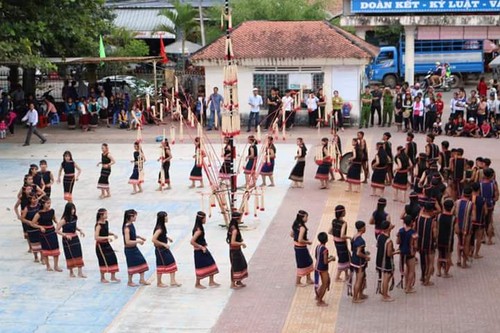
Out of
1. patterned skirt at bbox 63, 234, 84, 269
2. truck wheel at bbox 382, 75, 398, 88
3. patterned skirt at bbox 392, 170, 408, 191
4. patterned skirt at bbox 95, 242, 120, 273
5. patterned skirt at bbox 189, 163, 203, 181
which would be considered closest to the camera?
patterned skirt at bbox 95, 242, 120, 273

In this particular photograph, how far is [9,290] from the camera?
14.8m

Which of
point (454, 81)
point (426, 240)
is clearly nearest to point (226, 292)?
point (426, 240)

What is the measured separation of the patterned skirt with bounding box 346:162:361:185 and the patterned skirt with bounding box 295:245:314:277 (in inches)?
263

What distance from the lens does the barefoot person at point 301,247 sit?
14.2 metres

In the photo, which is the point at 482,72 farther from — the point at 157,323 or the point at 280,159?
the point at 157,323

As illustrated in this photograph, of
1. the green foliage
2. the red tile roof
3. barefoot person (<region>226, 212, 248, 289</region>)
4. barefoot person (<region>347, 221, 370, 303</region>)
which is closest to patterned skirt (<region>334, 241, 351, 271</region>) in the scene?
barefoot person (<region>347, 221, 370, 303</region>)

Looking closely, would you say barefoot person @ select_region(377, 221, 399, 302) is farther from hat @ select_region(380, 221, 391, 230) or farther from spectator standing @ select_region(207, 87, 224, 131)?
spectator standing @ select_region(207, 87, 224, 131)

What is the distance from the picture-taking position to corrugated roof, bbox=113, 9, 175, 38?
160 ft

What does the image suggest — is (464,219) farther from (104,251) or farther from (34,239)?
(34,239)

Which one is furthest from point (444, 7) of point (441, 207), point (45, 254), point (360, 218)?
point (45, 254)

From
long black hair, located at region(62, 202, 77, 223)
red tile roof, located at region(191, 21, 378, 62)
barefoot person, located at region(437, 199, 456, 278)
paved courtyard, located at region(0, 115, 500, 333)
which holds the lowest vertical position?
paved courtyard, located at region(0, 115, 500, 333)

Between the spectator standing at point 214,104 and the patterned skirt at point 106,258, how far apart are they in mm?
15123

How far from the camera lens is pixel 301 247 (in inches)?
565

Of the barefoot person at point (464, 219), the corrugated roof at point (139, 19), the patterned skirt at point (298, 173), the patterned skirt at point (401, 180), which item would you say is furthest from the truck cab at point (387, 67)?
the barefoot person at point (464, 219)
